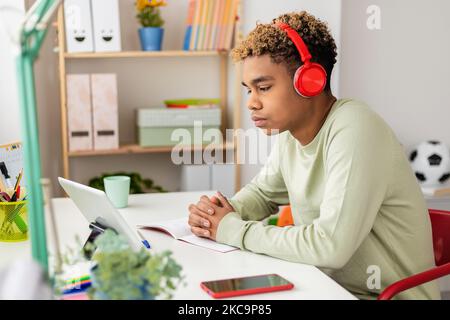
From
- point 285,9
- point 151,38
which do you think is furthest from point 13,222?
point 285,9

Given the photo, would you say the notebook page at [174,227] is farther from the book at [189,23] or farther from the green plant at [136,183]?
the book at [189,23]

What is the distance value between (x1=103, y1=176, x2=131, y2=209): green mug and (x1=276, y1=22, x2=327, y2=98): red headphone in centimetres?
66

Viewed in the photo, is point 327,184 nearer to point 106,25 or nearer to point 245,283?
point 245,283

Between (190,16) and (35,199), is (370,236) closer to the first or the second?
(35,199)

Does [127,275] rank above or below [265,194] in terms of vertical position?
above

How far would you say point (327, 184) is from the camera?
52.7 inches

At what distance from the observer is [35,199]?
2.41ft

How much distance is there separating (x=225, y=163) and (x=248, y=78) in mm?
1874

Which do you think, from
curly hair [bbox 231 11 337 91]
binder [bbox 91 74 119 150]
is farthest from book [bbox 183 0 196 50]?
curly hair [bbox 231 11 337 91]

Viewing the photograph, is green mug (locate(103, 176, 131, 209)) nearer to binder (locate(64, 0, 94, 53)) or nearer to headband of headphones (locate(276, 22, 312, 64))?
headband of headphones (locate(276, 22, 312, 64))

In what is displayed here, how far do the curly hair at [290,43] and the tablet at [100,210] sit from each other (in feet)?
1.64

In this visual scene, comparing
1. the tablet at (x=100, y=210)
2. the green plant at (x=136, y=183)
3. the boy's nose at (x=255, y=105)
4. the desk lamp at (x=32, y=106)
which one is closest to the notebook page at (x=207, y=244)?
the tablet at (x=100, y=210)

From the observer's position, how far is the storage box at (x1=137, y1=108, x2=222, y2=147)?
10.3ft

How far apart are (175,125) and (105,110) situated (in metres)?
0.37
